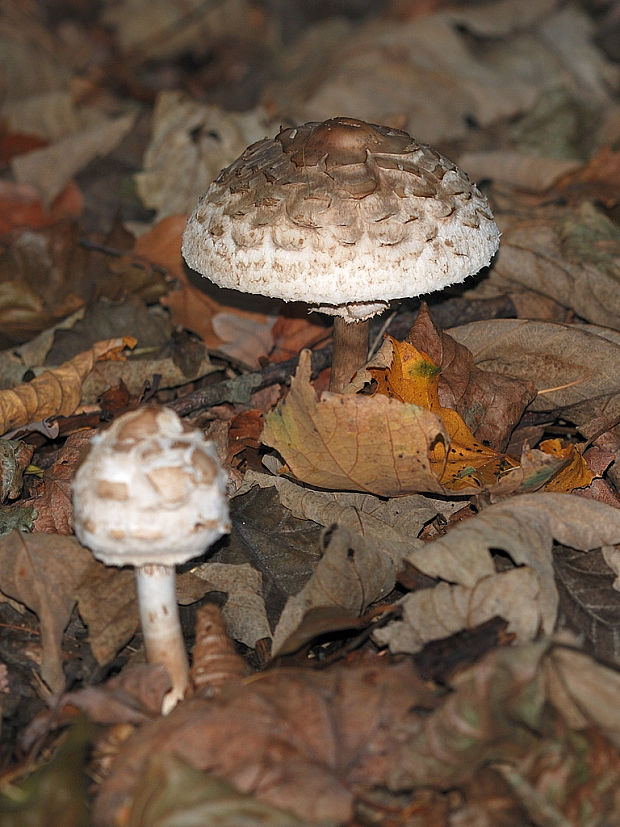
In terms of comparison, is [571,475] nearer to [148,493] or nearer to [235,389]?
[235,389]

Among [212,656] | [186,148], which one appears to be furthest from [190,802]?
[186,148]

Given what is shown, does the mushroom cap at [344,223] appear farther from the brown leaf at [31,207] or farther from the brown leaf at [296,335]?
the brown leaf at [31,207]

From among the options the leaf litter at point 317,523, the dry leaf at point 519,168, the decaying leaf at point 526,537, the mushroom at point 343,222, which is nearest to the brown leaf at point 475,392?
the leaf litter at point 317,523

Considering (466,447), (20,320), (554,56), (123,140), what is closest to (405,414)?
(466,447)

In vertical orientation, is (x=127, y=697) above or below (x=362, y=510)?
above

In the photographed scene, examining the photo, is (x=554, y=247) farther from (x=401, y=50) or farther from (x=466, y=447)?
(x=401, y=50)

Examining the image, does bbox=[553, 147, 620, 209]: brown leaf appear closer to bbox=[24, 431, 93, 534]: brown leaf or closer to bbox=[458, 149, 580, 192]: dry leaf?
bbox=[458, 149, 580, 192]: dry leaf
